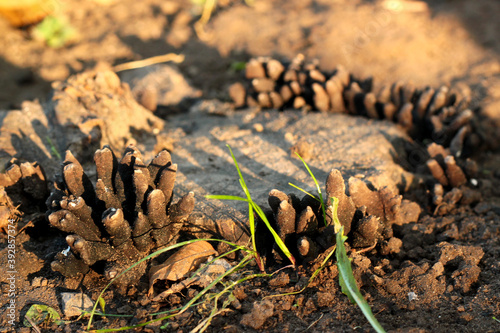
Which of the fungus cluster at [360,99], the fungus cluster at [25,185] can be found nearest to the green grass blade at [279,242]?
the fungus cluster at [25,185]

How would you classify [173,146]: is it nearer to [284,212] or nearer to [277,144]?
[277,144]

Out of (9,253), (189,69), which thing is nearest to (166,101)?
(189,69)

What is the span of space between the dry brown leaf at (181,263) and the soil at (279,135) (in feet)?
0.31

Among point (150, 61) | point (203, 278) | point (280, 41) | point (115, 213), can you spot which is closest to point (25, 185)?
point (115, 213)

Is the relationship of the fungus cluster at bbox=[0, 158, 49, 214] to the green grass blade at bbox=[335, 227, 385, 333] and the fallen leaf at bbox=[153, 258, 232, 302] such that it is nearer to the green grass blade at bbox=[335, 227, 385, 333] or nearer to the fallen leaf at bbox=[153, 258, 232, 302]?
the fallen leaf at bbox=[153, 258, 232, 302]

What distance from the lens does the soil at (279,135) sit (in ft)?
7.07

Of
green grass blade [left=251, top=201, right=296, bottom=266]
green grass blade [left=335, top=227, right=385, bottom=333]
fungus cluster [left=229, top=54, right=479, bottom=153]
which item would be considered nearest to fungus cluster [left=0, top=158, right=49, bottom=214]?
green grass blade [left=251, top=201, right=296, bottom=266]

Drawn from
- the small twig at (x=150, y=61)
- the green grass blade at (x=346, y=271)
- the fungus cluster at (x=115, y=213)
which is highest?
the green grass blade at (x=346, y=271)

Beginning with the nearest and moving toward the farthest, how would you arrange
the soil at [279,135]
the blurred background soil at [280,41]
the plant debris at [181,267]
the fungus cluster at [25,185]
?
the soil at [279,135] → the plant debris at [181,267] → the fungus cluster at [25,185] → the blurred background soil at [280,41]

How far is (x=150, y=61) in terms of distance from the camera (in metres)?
5.70

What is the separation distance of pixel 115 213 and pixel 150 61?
3.99 m

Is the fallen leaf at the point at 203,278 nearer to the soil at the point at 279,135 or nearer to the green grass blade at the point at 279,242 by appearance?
the soil at the point at 279,135

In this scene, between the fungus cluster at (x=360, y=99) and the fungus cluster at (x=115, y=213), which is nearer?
the fungus cluster at (x=115, y=213)

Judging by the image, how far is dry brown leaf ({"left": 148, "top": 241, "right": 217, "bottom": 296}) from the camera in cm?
230
